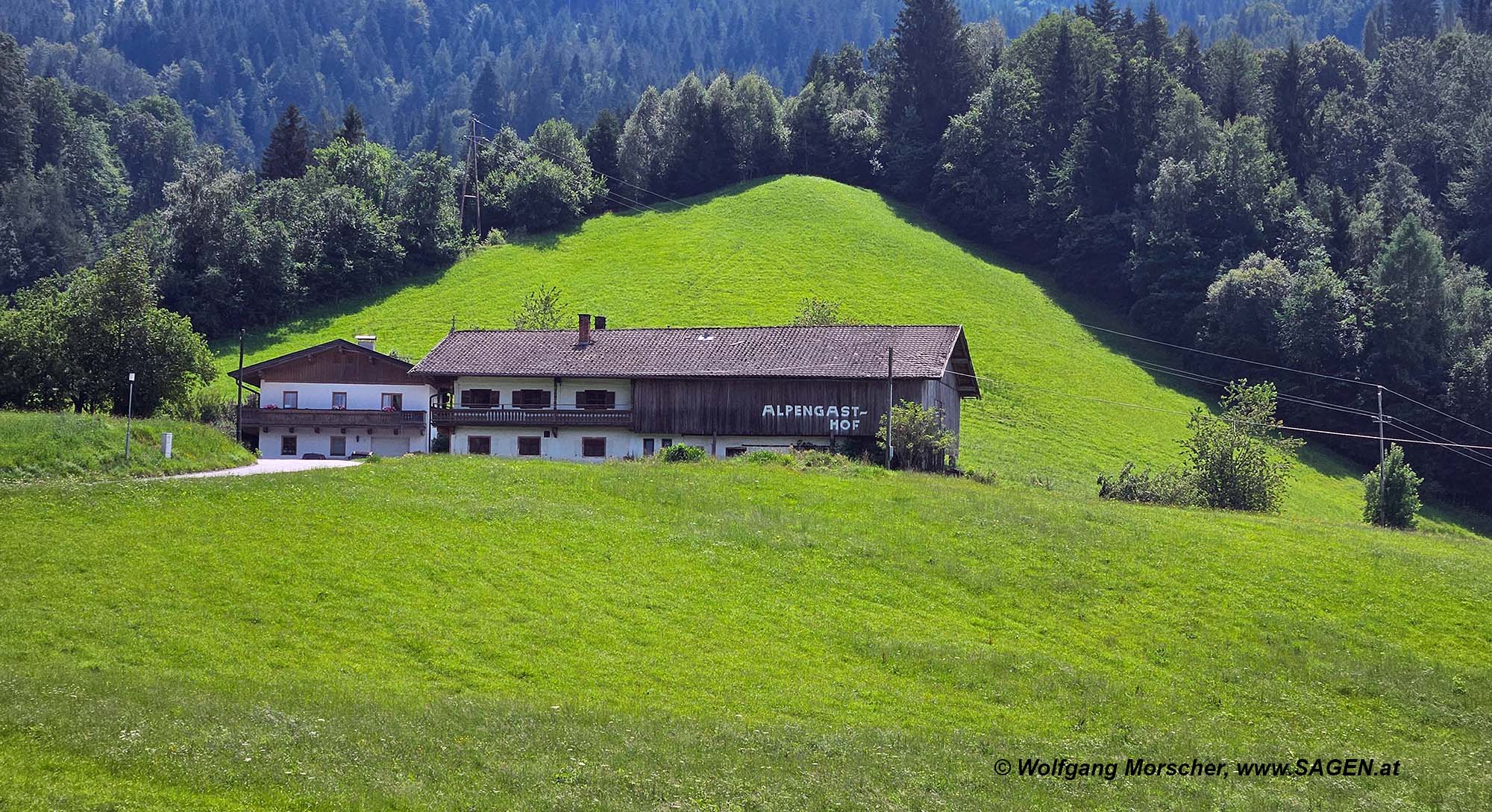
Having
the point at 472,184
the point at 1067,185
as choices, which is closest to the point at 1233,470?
the point at 1067,185

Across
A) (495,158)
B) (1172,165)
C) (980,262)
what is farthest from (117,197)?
(1172,165)

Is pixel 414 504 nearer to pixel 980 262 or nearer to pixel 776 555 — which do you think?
pixel 776 555

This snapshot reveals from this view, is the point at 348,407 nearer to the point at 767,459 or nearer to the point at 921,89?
the point at 767,459

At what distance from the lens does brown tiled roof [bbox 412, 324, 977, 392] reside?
65.1 meters

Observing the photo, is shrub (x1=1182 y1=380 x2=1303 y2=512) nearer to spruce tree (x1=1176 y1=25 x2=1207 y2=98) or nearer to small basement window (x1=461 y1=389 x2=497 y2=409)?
small basement window (x1=461 y1=389 x2=497 y2=409)

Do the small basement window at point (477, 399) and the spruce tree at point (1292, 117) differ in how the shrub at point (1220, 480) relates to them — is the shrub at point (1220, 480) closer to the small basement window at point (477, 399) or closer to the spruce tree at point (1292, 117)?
the small basement window at point (477, 399)

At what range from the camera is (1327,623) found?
123 feet

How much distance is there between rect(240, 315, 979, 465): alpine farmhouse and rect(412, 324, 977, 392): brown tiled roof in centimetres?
10

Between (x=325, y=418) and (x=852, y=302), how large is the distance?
4295cm

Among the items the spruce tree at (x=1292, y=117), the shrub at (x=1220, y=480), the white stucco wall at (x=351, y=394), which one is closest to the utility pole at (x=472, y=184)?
the white stucco wall at (x=351, y=394)

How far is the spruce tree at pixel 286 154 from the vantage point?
439 ft

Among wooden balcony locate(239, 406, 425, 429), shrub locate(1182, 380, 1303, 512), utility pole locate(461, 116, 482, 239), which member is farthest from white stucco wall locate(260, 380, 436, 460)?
utility pole locate(461, 116, 482, 239)

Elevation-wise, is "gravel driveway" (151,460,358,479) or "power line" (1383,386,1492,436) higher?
"power line" (1383,386,1492,436)

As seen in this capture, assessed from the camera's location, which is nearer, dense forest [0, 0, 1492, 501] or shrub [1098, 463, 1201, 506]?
shrub [1098, 463, 1201, 506]
